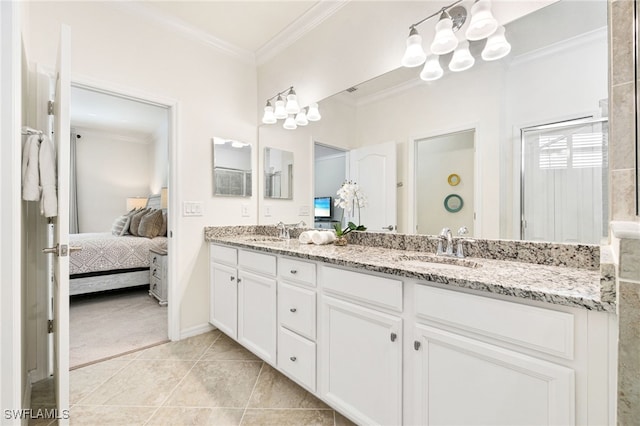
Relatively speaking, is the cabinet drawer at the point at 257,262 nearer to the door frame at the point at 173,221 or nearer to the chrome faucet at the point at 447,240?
the door frame at the point at 173,221

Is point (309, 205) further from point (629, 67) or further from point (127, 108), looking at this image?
point (127, 108)

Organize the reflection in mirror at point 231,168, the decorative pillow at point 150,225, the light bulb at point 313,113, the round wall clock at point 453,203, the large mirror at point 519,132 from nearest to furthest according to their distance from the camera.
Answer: the large mirror at point 519,132 → the round wall clock at point 453,203 → the light bulb at point 313,113 → the reflection in mirror at point 231,168 → the decorative pillow at point 150,225

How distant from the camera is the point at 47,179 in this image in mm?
1404

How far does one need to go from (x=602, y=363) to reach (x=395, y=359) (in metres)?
0.64

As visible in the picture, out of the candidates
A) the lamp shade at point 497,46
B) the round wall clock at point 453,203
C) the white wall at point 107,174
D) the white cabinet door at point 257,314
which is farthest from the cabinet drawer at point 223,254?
the white wall at point 107,174

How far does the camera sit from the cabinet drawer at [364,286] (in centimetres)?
120

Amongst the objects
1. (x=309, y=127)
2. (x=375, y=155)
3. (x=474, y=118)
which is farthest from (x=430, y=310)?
(x=309, y=127)

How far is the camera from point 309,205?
2473 millimetres

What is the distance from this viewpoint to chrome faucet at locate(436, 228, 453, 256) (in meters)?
1.56

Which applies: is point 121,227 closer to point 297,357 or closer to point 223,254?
point 223,254

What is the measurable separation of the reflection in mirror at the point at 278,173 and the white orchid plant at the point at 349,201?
0.65m

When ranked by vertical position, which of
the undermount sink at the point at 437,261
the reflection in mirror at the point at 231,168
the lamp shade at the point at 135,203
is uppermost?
the reflection in mirror at the point at 231,168
